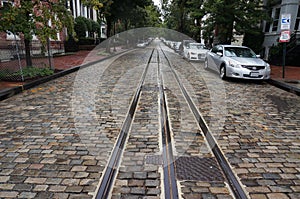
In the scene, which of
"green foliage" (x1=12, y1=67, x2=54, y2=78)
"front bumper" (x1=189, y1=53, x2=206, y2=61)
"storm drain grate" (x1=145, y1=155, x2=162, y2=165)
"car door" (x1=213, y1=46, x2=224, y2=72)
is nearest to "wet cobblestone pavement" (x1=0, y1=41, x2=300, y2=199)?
"storm drain grate" (x1=145, y1=155, x2=162, y2=165)

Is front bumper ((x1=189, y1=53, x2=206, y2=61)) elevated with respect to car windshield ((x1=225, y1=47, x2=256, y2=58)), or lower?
lower

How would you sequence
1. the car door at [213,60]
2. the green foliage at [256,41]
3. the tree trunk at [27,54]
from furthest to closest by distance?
the green foliage at [256,41], the car door at [213,60], the tree trunk at [27,54]

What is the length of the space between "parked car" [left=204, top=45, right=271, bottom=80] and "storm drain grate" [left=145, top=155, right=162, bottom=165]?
7.49 metres

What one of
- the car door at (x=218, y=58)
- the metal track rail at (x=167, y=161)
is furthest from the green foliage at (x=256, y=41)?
the metal track rail at (x=167, y=161)

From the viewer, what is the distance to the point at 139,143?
13.2ft

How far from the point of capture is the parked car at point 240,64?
31.2 ft

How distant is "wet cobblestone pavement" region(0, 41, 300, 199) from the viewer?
2.86m

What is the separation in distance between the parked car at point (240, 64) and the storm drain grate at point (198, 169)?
7.16 metres

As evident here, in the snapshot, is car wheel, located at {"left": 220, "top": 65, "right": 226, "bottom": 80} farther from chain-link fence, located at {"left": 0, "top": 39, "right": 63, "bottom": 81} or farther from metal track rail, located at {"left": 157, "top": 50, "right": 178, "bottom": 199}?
chain-link fence, located at {"left": 0, "top": 39, "right": 63, "bottom": 81}

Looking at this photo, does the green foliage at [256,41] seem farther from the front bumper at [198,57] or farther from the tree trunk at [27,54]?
the tree trunk at [27,54]

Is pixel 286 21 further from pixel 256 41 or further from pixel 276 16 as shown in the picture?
pixel 276 16

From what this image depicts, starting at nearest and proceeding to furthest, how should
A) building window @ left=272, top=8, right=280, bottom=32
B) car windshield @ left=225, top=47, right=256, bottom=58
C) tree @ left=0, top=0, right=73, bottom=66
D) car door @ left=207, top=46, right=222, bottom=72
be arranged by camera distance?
tree @ left=0, top=0, right=73, bottom=66 < car windshield @ left=225, top=47, right=256, bottom=58 < car door @ left=207, top=46, right=222, bottom=72 < building window @ left=272, top=8, right=280, bottom=32

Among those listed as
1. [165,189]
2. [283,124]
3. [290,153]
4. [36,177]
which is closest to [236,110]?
[283,124]

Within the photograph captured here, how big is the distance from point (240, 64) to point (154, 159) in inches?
301
